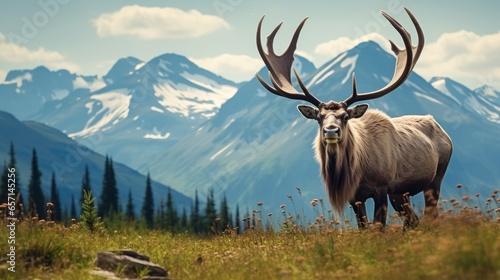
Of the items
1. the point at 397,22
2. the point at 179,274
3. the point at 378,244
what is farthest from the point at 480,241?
the point at 397,22

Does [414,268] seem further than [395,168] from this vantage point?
No

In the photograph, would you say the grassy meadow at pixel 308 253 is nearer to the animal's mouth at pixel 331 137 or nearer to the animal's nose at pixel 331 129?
the animal's mouth at pixel 331 137

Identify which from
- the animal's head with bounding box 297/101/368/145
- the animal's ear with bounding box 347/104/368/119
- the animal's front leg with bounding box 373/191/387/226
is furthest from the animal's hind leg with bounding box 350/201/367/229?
the animal's ear with bounding box 347/104/368/119

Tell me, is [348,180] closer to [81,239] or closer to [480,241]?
[81,239]

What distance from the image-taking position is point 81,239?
11.1 meters

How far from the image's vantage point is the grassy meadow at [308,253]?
673 centimetres

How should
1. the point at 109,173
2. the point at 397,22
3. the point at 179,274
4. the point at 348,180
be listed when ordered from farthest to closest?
the point at 109,173 < the point at 397,22 < the point at 348,180 < the point at 179,274

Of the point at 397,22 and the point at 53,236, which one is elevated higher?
the point at 397,22

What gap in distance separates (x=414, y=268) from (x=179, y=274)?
3530 millimetres

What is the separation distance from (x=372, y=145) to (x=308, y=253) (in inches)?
215

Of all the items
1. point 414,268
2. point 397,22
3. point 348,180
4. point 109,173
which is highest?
point 109,173

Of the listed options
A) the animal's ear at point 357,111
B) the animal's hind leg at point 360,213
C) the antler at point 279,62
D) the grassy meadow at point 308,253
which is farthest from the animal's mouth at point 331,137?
the antler at point 279,62

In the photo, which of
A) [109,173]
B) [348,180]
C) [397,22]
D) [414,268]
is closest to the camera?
[414,268]

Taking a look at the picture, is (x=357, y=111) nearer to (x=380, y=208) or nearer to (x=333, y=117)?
(x=333, y=117)
